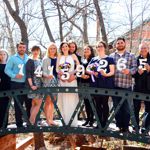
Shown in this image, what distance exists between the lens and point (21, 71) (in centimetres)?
650

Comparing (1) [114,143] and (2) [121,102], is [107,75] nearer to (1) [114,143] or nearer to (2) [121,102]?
(2) [121,102]

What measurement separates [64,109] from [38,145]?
16.3 ft

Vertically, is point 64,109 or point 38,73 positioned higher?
point 38,73

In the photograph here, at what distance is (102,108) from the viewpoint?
6438 millimetres

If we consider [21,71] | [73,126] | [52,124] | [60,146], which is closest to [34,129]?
[52,124]

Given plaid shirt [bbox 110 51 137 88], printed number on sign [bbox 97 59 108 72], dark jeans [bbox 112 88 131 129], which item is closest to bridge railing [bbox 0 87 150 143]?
dark jeans [bbox 112 88 131 129]

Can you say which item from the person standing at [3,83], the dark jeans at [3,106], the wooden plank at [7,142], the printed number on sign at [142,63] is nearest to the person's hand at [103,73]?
the printed number on sign at [142,63]

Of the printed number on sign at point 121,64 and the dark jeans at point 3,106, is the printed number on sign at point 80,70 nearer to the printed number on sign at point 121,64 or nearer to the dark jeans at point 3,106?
the printed number on sign at point 121,64

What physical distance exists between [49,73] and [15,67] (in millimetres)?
669

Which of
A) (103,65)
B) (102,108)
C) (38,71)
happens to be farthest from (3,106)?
(103,65)

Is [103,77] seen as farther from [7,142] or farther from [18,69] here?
[7,142]

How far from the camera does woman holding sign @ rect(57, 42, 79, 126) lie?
21.3 feet

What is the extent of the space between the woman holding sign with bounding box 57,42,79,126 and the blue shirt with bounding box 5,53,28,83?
2.29ft

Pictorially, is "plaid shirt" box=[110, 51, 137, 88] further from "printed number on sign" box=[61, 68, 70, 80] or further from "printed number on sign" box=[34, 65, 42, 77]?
"printed number on sign" box=[34, 65, 42, 77]
